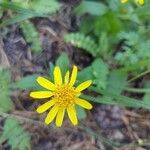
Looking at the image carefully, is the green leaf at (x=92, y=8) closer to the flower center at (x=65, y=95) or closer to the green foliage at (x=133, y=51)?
the green foliage at (x=133, y=51)

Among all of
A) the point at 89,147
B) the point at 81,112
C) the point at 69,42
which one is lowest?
the point at 89,147

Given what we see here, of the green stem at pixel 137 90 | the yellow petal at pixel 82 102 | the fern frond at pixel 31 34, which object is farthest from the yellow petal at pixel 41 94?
the green stem at pixel 137 90

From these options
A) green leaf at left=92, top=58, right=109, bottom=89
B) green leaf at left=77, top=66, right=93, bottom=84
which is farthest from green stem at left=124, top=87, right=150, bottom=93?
green leaf at left=77, top=66, right=93, bottom=84

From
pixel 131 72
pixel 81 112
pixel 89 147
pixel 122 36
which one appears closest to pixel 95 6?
pixel 122 36

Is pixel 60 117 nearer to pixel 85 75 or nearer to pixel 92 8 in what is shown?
pixel 85 75

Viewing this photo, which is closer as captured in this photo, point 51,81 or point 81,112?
point 51,81

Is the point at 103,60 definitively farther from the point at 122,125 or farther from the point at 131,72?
the point at 122,125

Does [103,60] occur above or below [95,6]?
below
